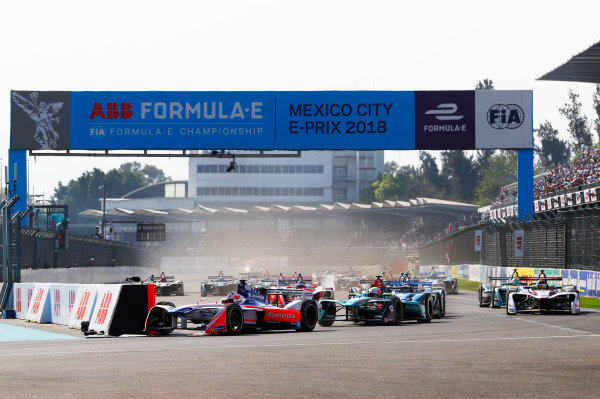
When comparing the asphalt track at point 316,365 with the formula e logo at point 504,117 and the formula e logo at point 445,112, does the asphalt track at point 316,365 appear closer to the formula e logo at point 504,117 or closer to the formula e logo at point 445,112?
the formula e logo at point 445,112

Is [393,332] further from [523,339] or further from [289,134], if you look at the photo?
[289,134]

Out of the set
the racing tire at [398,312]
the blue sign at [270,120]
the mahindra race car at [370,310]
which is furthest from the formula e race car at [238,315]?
the blue sign at [270,120]

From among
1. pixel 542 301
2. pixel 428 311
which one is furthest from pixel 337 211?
pixel 428 311

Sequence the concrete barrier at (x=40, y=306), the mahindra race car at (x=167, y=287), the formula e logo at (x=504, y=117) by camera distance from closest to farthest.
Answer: the concrete barrier at (x=40, y=306) → the formula e logo at (x=504, y=117) → the mahindra race car at (x=167, y=287)

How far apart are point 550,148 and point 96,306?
126969 mm

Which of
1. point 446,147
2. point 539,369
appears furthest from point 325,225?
point 539,369

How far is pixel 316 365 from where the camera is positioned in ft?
36.1

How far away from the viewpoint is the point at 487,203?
125 metres

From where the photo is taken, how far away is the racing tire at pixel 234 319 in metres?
16.8

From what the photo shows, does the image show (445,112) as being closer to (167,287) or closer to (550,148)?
(167,287)

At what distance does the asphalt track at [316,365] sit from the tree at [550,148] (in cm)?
12408

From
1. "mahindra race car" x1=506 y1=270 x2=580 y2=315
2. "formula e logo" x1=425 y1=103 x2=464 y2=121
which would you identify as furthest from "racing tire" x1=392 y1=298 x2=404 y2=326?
"formula e logo" x1=425 y1=103 x2=464 y2=121

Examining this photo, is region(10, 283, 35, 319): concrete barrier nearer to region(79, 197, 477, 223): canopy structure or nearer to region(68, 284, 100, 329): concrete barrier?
region(68, 284, 100, 329): concrete barrier
